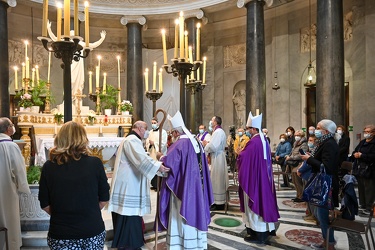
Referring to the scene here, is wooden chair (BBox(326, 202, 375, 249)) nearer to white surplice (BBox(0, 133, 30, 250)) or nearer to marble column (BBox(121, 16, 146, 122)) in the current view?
white surplice (BBox(0, 133, 30, 250))

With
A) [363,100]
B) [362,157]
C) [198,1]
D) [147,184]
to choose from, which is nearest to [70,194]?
[147,184]

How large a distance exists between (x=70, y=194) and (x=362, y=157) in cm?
585

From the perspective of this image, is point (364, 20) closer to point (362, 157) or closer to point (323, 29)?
point (323, 29)

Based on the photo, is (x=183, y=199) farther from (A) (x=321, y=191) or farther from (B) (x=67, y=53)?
(B) (x=67, y=53)

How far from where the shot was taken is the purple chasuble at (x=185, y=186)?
150 inches

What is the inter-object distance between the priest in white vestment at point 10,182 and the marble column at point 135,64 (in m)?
10.3

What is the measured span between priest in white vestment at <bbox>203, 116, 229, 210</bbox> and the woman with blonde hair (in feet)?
14.0

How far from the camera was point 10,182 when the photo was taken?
388cm

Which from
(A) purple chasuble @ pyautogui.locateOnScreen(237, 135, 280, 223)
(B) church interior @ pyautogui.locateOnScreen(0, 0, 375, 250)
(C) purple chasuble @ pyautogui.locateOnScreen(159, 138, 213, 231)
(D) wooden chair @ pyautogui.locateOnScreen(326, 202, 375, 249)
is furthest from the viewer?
(B) church interior @ pyautogui.locateOnScreen(0, 0, 375, 250)

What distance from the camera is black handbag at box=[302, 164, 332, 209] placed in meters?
3.96

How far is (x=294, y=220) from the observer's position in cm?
588

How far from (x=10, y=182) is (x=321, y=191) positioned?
3.77 metres

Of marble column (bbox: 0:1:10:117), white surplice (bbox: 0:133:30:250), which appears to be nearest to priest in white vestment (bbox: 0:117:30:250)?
white surplice (bbox: 0:133:30:250)

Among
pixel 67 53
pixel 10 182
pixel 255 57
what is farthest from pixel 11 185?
pixel 255 57
